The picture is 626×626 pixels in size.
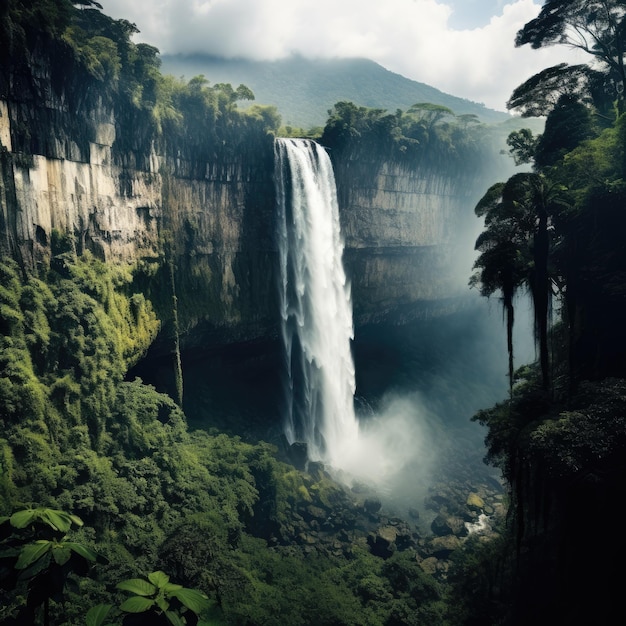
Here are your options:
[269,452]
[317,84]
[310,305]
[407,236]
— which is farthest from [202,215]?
[317,84]

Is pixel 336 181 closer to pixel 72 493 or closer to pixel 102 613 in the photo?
pixel 72 493

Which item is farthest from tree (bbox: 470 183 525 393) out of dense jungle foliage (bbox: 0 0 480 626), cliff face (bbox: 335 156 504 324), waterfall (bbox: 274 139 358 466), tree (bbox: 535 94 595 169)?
cliff face (bbox: 335 156 504 324)

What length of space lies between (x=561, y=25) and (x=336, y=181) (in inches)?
790

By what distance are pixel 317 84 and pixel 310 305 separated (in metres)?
82.1

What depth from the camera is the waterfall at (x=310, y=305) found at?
3225 cm

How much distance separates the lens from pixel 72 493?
1662cm

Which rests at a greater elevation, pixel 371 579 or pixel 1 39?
pixel 1 39

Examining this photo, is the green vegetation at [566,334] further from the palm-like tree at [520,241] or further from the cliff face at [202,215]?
the cliff face at [202,215]

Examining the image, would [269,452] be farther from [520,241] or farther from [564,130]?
[564,130]

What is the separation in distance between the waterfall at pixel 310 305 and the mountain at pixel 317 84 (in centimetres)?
5438

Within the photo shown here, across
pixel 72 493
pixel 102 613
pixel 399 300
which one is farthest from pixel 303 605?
pixel 399 300

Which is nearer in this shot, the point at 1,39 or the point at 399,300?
the point at 1,39

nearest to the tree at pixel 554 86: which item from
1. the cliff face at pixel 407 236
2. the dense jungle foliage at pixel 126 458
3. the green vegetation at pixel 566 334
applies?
the green vegetation at pixel 566 334

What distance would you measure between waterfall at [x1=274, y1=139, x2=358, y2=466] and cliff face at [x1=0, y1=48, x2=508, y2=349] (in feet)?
3.60
